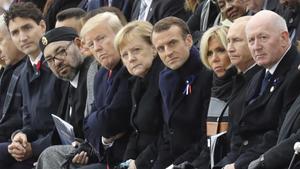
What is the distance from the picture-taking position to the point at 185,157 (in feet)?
25.7

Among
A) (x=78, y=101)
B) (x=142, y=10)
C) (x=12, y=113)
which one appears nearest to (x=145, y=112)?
(x=78, y=101)

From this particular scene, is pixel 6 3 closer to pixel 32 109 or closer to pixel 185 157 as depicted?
pixel 32 109

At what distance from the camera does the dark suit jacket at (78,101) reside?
932 centimetres

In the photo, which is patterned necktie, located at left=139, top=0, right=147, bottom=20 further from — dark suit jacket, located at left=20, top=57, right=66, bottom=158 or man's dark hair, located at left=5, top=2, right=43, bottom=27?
dark suit jacket, located at left=20, top=57, right=66, bottom=158

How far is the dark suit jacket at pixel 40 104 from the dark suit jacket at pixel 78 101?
0.98ft

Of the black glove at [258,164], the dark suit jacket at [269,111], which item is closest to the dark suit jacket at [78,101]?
the dark suit jacket at [269,111]

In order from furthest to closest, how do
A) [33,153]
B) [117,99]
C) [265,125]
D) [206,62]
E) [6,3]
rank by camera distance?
[6,3]
[33,153]
[117,99]
[206,62]
[265,125]

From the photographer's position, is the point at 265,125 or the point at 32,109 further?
the point at 32,109

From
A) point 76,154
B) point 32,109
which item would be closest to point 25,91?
point 32,109

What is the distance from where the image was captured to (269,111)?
23.3 feet

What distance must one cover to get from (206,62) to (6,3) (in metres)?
5.70

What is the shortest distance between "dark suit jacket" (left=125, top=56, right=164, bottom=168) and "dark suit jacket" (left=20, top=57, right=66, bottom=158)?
59.8 inches

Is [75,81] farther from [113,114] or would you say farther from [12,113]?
[12,113]

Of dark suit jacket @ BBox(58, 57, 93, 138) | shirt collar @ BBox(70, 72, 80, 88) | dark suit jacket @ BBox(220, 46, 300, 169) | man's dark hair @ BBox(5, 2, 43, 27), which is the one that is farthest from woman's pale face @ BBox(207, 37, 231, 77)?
man's dark hair @ BBox(5, 2, 43, 27)
